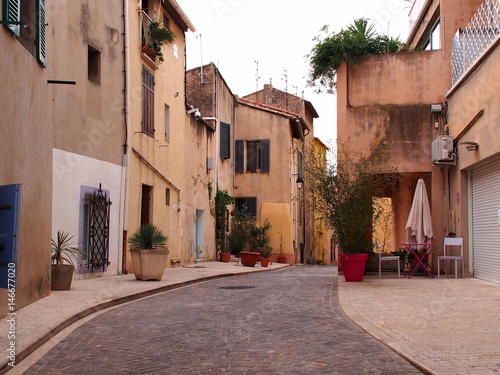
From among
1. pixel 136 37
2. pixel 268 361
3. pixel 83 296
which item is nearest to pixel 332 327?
pixel 268 361

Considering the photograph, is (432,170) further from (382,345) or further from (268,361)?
(268,361)

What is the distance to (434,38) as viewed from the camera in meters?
17.5

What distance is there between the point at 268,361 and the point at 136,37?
12574 millimetres

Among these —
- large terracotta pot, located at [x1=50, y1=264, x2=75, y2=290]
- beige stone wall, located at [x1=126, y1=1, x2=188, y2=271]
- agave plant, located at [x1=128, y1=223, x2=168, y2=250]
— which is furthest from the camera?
beige stone wall, located at [x1=126, y1=1, x2=188, y2=271]

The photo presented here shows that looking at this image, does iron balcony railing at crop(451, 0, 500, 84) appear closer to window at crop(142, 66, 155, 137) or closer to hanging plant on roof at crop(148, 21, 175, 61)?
hanging plant on roof at crop(148, 21, 175, 61)

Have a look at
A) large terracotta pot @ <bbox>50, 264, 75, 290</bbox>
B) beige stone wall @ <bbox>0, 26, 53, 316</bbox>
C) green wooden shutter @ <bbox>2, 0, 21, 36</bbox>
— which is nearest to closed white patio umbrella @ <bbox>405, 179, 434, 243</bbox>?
large terracotta pot @ <bbox>50, 264, 75, 290</bbox>

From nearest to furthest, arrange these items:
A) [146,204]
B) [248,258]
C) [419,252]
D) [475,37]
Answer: [475,37]
[419,252]
[146,204]
[248,258]

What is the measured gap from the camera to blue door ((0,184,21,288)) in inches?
248

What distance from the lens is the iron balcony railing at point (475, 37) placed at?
41.3ft

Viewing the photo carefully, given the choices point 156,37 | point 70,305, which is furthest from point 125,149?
point 70,305

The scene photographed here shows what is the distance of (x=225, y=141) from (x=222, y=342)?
20806 millimetres

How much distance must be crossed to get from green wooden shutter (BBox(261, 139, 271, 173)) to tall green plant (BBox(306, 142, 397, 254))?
14.8 m

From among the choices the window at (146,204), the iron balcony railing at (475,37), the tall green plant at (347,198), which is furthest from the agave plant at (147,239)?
the iron balcony railing at (475,37)

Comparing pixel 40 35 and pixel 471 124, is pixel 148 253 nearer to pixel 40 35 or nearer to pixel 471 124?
pixel 40 35
